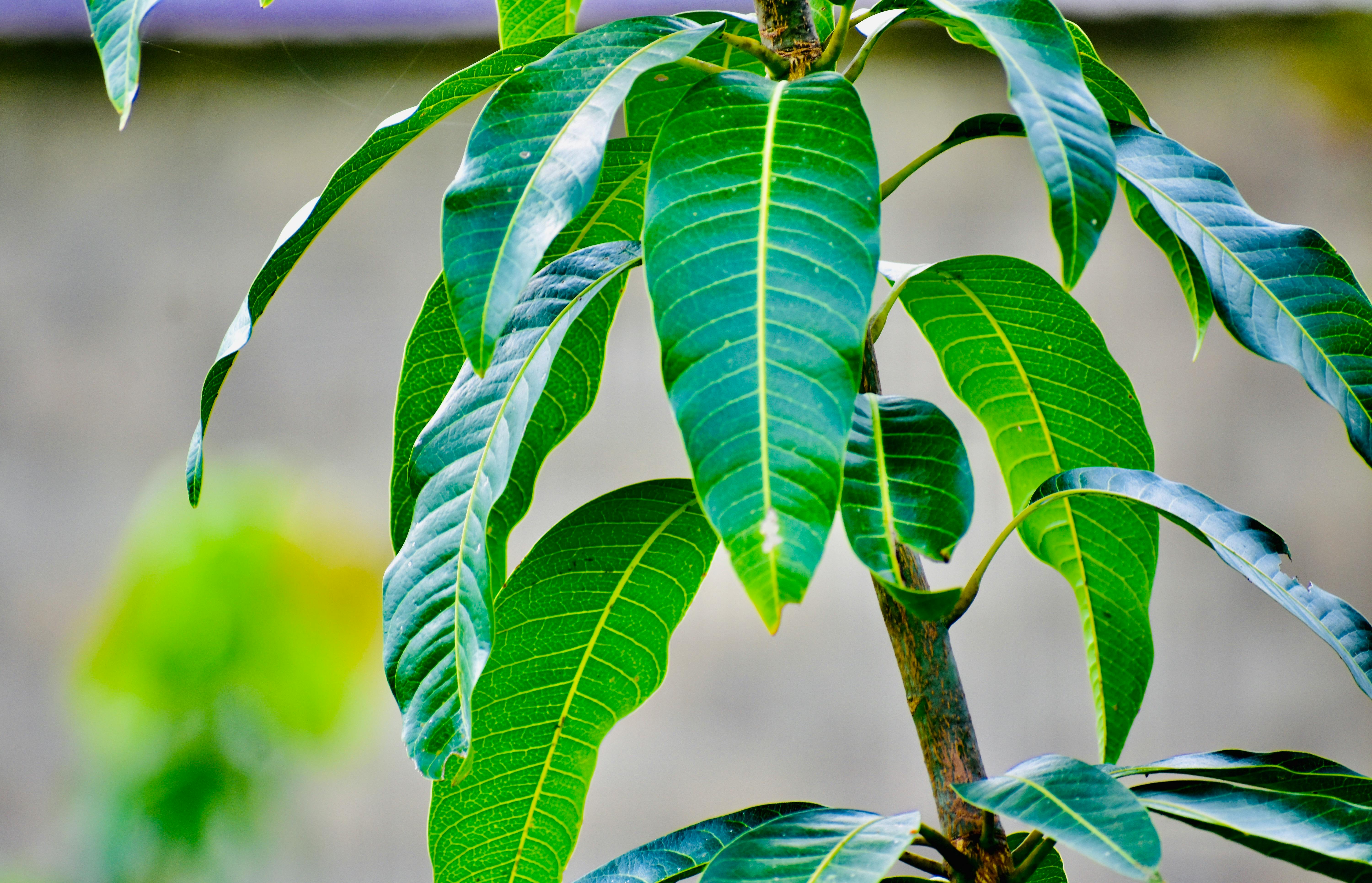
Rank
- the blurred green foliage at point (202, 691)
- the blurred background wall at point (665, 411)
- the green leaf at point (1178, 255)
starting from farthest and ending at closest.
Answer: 1. the blurred background wall at point (665, 411)
2. the blurred green foliage at point (202, 691)
3. the green leaf at point (1178, 255)

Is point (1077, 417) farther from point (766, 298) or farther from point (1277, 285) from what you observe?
point (766, 298)

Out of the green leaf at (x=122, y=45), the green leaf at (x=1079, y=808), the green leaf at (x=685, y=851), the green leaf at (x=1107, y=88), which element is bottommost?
the green leaf at (x=1079, y=808)

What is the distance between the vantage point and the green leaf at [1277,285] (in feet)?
1.53

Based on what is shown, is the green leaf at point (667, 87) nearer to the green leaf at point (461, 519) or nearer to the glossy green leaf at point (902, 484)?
the green leaf at point (461, 519)

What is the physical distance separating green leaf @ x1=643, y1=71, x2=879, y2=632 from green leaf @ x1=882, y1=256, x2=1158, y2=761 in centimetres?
20

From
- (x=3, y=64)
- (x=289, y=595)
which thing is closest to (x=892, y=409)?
(x=289, y=595)

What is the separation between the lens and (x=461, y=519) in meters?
0.47

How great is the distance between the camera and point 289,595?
884mm

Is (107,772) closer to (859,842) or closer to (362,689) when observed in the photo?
(859,842)

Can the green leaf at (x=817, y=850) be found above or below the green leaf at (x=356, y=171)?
below

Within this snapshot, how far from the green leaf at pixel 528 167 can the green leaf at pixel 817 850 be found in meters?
0.27

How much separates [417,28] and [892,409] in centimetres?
183

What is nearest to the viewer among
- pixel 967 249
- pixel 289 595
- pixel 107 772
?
pixel 107 772

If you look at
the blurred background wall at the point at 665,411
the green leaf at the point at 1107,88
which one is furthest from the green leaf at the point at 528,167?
the blurred background wall at the point at 665,411
